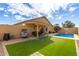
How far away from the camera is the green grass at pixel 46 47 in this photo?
3.19 m

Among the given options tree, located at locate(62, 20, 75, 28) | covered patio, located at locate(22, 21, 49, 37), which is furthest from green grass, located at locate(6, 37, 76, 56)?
tree, located at locate(62, 20, 75, 28)

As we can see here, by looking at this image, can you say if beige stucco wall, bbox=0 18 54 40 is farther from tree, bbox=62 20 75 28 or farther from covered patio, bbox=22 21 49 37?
tree, bbox=62 20 75 28

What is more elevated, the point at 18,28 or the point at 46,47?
the point at 18,28

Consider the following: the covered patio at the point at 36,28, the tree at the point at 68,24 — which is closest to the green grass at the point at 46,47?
the covered patio at the point at 36,28

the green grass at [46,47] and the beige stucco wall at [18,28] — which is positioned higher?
the beige stucco wall at [18,28]

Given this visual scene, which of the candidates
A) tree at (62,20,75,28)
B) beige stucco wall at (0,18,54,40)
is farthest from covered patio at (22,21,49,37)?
tree at (62,20,75,28)

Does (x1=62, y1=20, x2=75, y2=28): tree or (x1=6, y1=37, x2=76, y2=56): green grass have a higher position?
(x1=62, y1=20, x2=75, y2=28): tree

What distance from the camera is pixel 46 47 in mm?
3211

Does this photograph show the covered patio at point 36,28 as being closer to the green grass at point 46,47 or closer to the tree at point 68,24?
the green grass at point 46,47

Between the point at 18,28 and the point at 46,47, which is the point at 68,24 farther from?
the point at 18,28

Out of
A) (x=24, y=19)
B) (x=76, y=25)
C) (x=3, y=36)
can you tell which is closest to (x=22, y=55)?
(x=3, y=36)

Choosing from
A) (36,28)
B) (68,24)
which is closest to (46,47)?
(36,28)

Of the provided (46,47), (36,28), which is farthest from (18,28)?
(46,47)

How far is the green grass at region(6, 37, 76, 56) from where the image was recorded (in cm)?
319
